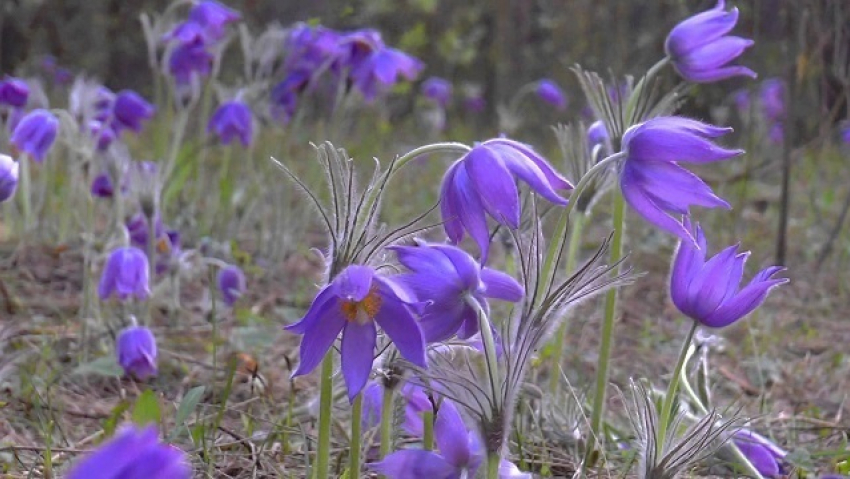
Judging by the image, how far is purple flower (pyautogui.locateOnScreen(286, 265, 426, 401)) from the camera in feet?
3.34

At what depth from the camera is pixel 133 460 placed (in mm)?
634

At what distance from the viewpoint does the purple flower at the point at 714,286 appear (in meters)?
1.20

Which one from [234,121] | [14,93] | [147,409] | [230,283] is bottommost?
[230,283]

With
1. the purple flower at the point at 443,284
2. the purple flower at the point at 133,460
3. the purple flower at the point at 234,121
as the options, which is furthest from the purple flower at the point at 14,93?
the purple flower at the point at 133,460

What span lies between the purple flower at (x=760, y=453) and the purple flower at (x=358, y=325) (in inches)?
31.1

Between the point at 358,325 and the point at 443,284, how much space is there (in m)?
0.11

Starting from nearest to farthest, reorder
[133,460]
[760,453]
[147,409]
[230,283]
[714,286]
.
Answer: [133,460]
[714,286]
[147,409]
[760,453]
[230,283]

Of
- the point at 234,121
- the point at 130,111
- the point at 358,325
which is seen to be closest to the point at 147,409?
the point at 358,325

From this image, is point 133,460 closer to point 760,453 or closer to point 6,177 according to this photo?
point 760,453

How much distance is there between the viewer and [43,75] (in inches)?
284

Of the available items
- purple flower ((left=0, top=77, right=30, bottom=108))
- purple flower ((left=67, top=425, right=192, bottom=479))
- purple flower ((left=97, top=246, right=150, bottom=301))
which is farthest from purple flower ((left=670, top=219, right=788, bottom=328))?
purple flower ((left=0, top=77, right=30, bottom=108))

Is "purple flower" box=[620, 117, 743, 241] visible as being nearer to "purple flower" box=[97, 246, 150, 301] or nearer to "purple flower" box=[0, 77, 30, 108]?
"purple flower" box=[97, 246, 150, 301]

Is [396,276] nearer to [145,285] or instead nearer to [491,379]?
[491,379]

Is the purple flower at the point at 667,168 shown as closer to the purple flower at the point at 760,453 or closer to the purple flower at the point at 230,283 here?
the purple flower at the point at 760,453
